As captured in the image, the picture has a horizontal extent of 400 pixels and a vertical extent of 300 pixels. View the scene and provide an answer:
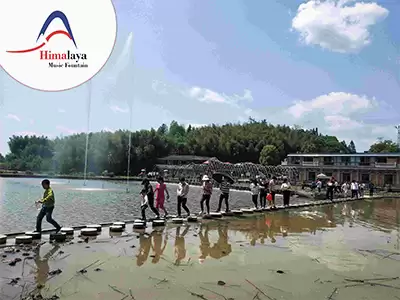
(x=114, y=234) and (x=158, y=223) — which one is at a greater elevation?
(x=158, y=223)

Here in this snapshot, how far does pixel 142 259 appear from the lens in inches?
318

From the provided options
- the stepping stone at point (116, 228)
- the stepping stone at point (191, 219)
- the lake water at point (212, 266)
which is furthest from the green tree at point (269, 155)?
the stepping stone at point (116, 228)

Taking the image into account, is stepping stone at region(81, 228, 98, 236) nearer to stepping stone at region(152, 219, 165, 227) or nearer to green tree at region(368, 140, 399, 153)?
stepping stone at region(152, 219, 165, 227)

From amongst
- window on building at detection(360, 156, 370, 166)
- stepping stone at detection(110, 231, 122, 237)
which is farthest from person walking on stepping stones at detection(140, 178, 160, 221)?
window on building at detection(360, 156, 370, 166)

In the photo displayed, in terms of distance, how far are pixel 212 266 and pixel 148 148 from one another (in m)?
73.4

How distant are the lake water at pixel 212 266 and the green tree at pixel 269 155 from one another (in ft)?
216

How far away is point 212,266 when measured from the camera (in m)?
7.71

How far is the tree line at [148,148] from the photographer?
75.4 meters

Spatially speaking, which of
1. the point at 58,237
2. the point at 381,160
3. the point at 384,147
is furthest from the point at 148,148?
the point at 58,237

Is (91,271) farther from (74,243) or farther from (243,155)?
(243,155)

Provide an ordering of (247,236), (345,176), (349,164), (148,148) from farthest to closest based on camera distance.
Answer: (148,148) < (345,176) < (349,164) < (247,236)

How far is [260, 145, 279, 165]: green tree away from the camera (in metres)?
77.6

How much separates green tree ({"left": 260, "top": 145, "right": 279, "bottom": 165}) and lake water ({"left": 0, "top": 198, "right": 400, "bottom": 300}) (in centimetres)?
6596

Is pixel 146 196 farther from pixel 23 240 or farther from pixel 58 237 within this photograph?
pixel 23 240
